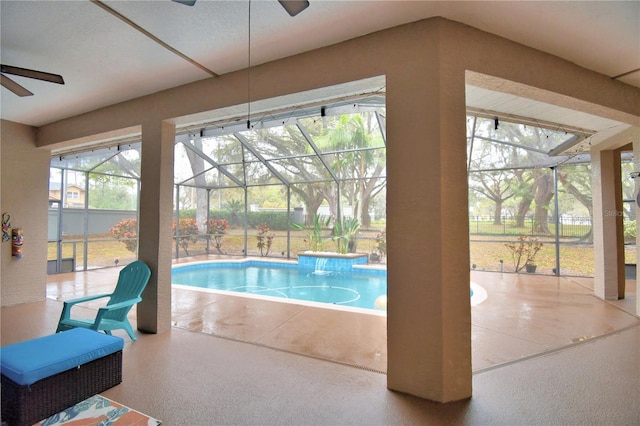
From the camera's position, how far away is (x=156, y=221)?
3.90m

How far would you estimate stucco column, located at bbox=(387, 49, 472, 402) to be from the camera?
2428 mm

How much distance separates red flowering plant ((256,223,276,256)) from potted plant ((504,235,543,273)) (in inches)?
289

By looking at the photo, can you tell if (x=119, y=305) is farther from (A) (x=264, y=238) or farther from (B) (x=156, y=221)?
(A) (x=264, y=238)

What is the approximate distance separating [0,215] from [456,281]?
22.4 feet

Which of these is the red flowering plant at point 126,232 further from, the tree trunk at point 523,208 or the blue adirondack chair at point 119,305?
the tree trunk at point 523,208

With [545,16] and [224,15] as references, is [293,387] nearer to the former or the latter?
[224,15]

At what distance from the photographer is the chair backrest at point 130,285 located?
12.0ft

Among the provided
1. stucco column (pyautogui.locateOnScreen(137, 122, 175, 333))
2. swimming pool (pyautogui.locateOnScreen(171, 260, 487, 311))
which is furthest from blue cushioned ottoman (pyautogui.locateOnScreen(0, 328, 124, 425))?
swimming pool (pyautogui.locateOnScreen(171, 260, 487, 311))

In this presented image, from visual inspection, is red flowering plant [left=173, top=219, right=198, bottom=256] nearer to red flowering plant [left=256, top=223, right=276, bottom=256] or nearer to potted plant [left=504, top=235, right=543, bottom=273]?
red flowering plant [left=256, top=223, right=276, bottom=256]

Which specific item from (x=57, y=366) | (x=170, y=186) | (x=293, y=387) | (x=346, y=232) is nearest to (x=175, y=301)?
(x=170, y=186)

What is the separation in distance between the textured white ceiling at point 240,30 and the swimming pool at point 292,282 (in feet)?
13.4

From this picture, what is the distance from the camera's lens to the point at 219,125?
23.0 ft

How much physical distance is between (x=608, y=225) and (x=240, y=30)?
693 cm

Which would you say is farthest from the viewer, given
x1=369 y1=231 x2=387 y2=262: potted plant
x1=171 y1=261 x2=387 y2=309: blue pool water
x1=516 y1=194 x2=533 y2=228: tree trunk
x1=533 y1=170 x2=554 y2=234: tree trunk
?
x1=369 y1=231 x2=387 y2=262: potted plant
